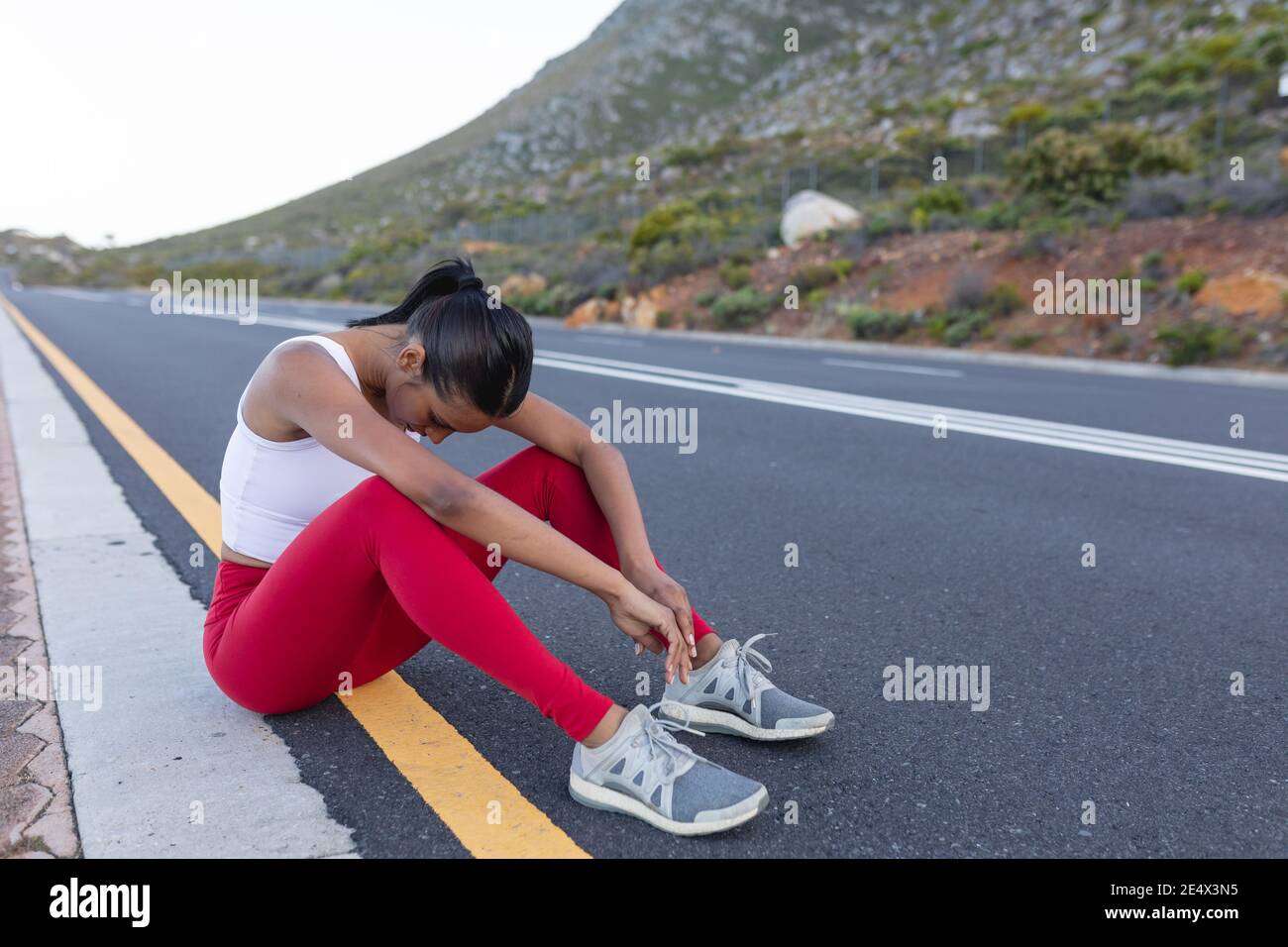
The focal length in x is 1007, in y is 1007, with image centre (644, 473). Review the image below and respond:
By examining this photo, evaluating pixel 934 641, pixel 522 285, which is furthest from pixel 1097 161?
pixel 934 641

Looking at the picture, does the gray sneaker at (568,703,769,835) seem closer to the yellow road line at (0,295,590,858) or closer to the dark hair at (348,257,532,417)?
the yellow road line at (0,295,590,858)

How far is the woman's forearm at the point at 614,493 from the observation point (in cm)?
260

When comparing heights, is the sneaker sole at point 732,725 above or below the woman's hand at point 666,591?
below

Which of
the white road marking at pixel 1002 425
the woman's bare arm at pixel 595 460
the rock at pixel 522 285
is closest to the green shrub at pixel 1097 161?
the white road marking at pixel 1002 425

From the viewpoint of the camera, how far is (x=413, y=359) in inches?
88.3

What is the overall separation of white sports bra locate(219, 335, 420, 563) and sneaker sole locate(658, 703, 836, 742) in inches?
38.2

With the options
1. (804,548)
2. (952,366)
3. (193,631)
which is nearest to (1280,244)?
(952,366)

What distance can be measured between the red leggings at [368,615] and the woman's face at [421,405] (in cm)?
24

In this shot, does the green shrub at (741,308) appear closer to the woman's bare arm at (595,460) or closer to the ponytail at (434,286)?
the woman's bare arm at (595,460)

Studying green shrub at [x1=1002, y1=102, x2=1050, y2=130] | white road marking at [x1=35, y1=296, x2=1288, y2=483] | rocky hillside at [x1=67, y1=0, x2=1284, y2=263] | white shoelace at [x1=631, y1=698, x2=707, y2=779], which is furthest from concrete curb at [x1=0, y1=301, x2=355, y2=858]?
green shrub at [x1=1002, y1=102, x2=1050, y2=130]

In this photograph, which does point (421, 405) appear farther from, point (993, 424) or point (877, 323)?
point (877, 323)

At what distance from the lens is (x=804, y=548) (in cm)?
415

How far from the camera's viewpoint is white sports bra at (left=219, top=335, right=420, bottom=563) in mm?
2418
